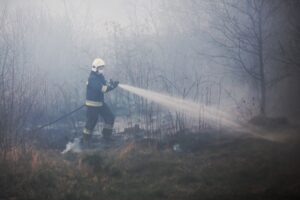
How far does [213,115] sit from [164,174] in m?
4.44

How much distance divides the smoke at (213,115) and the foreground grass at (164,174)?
0.75 meters

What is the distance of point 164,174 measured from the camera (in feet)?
20.6

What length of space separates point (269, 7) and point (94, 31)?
36.1ft

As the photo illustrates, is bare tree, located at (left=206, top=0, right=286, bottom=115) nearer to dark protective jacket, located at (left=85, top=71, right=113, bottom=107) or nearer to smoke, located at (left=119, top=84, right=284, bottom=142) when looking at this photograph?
smoke, located at (left=119, top=84, right=284, bottom=142)

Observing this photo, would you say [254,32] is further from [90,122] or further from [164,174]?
[164,174]

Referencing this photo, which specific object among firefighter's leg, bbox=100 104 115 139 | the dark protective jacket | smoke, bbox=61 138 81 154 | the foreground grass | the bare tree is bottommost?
the foreground grass

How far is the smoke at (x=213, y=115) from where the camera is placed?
8.32m

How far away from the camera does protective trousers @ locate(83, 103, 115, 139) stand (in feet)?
29.8

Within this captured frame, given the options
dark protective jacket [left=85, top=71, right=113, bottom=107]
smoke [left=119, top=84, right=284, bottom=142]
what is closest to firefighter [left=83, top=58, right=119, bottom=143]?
dark protective jacket [left=85, top=71, right=113, bottom=107]

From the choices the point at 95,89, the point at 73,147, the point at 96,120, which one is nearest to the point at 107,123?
the point at 96,120

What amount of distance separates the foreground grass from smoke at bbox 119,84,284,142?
29.5 inches

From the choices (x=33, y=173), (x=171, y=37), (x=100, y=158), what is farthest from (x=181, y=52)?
(x=33, y=173)

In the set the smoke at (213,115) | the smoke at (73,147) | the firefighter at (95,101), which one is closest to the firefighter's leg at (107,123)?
the firefighter at (95,101)

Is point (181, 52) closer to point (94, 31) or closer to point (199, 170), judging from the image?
point (94, 31)
